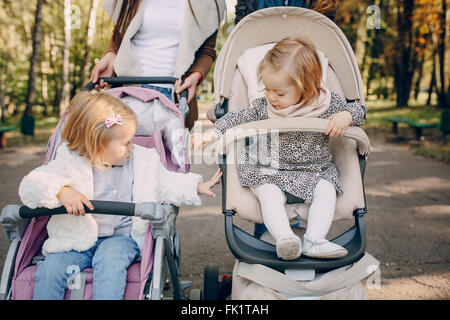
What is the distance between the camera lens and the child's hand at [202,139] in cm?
228

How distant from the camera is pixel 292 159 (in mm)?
2369

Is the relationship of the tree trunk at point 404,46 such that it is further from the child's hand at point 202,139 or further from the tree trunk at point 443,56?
the child's hand at point 202,139

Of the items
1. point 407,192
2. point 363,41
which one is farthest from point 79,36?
point 407,192

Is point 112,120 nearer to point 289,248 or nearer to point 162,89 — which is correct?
point 162,89

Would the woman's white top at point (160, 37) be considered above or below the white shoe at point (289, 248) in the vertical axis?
above

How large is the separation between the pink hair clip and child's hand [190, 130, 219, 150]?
0.41m

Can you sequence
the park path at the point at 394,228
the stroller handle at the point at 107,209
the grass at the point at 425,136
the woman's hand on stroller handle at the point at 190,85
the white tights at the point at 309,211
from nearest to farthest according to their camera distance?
the stroller handle at the point at 107,209, the white tights at the point at 309,211, the woman's hand on stroller handle at the point at 190,85, the park path at the point at 394,228, the grass at the point at 425,136

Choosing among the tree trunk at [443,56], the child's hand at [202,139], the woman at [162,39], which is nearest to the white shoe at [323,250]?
the child's hand at [202,139]

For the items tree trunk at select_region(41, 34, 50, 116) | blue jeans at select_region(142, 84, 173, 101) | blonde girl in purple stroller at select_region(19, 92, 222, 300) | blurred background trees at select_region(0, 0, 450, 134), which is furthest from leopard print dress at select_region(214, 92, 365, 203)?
tree trunk at select_region(41, 34, 50, 116)

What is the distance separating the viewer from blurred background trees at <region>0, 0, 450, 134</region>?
1267 centimetres

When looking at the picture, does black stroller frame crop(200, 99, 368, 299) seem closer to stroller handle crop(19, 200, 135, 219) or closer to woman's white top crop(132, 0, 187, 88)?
stroller handle crop(19, 200, 135, 219)

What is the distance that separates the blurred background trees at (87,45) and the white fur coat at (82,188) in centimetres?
929

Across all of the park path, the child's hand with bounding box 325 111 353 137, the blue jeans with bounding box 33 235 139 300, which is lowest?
the park path

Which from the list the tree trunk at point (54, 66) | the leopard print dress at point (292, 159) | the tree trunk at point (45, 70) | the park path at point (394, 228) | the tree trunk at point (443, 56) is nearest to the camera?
the leopard print dress at point (292, 159)
